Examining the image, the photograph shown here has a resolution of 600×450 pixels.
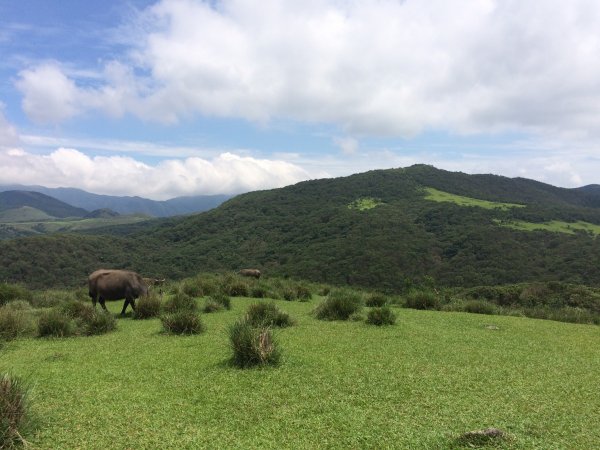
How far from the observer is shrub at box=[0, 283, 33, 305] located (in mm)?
14430

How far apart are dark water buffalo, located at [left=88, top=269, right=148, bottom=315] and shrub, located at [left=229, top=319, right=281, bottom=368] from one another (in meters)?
7.34

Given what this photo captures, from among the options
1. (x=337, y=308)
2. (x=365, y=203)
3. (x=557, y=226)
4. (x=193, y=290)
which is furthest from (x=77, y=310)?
(x=365, y=203)

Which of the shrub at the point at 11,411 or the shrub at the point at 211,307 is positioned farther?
the shrub at the point at 211,307

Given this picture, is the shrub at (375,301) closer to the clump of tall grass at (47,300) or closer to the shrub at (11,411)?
the clump of tall grass at (47,300)

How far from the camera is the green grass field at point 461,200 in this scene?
337ft

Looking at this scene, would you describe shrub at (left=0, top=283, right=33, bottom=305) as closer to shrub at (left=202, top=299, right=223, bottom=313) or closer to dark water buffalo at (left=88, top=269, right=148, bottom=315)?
dark water buffalo at (left=88, top=269, right=148, bottom=315)

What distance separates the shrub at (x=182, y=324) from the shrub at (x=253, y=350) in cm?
290

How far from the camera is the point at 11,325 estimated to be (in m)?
8.83

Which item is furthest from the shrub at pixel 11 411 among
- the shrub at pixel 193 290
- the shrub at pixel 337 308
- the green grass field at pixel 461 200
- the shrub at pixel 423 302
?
the green grass field at pixel 461 200

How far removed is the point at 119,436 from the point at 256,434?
4.67 ft

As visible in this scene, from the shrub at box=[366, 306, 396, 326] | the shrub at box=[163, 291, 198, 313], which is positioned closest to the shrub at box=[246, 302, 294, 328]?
the shrub at box=[366, 306, 396, 326]

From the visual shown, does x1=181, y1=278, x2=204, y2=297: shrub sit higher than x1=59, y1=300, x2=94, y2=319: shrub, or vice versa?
x1=59, y1=300, x2=94, y2=319: shrub

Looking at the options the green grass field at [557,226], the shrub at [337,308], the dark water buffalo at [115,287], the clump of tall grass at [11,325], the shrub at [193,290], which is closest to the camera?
the clump of tall grass at [11,325]

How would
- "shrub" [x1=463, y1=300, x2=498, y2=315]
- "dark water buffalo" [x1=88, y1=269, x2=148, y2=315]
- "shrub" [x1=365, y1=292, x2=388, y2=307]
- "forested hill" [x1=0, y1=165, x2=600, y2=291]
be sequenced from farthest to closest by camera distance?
"forested hill" [x1=0, y1=165, x2=600, y2=291], "shrub" [x1=365, y1=292, x2=388, y2=307], "shrub" [x1=463, y1=300, x2=498, y2=315], "dark water buffalo" [x1=88, y1=269, x2=148, y2=315]
